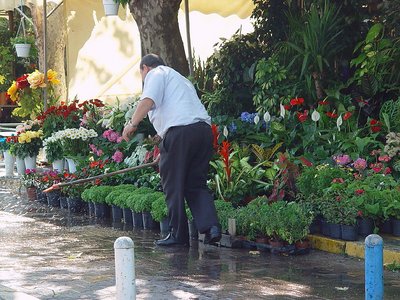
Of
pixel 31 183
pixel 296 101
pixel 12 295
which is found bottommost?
pixel 12 295

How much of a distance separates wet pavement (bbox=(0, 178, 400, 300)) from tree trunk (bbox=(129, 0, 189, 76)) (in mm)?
3143

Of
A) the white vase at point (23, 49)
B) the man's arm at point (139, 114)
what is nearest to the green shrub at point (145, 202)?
the man's arm at point (139, 114)

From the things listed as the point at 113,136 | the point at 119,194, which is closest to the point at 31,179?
the point at 113,136

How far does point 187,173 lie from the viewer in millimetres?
9109

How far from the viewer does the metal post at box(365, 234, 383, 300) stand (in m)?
5.56

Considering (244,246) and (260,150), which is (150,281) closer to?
(244,246)

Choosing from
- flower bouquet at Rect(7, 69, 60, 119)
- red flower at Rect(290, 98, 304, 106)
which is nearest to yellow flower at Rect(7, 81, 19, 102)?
flower bouquet at Rect(7, 69, 60, 119)

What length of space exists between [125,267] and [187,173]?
355 centimetres

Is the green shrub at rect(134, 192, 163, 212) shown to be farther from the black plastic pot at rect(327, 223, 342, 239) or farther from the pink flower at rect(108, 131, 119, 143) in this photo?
the pink flower at rect(108, 131, 119, 143)

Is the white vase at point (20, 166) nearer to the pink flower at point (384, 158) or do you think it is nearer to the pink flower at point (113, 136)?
the pink flower at point (113, 136)

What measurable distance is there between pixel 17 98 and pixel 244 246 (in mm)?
8450

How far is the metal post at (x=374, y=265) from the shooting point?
556 centimetres

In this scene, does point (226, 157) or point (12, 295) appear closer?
point (12, 295)

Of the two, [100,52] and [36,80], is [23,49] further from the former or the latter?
[36,80]
